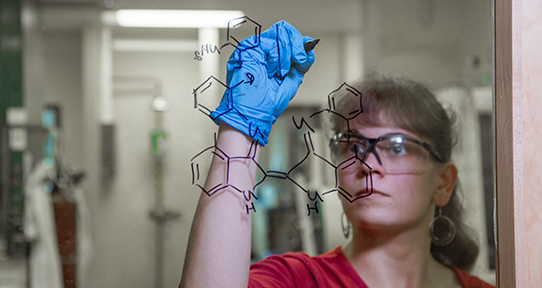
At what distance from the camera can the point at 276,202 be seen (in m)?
0.80

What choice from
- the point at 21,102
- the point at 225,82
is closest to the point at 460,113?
the point at 225,82

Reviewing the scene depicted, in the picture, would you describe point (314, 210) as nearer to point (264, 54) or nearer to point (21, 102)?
point (264, 54)

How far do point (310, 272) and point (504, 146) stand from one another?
0.50 m

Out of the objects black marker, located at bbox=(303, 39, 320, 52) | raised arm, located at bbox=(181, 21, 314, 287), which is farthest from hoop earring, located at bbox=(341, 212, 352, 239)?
black marker, located at bbox=(303, 39, 320, 52)

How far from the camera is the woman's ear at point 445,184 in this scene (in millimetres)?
832

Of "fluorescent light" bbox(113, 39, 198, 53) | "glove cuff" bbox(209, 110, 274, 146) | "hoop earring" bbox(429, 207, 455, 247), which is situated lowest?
"hoop earring" bbox(429, 207, 455, 247)

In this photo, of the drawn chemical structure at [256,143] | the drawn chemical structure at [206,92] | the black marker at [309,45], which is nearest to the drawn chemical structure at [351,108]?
the drawn chemical structure at [256,143]

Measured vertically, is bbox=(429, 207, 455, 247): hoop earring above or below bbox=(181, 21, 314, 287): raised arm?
below

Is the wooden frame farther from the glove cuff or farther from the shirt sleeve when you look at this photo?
the glove cuff

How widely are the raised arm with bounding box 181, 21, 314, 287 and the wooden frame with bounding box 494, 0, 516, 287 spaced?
1.37ft

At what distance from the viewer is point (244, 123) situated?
2.23ft

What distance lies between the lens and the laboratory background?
76cm

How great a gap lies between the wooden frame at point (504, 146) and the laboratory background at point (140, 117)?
4 cm

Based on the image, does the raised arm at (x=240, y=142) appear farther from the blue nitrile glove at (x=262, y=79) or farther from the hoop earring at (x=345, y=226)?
the hoop earring at (x=345, y=226)
